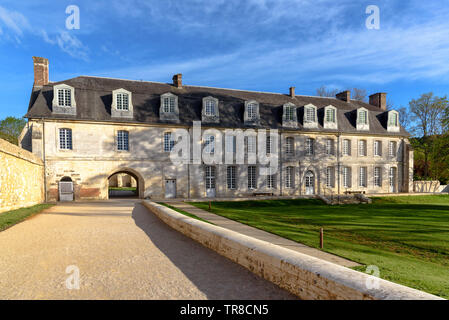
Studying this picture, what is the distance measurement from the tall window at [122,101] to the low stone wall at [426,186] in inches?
1164

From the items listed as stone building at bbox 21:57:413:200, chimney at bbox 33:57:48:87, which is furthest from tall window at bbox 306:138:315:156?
chimney at bbox 33:57:48:87

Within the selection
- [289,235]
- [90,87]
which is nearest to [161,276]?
[289,235]

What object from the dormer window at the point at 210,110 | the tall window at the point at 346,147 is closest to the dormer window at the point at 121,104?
the dormer window at the point at 210,110

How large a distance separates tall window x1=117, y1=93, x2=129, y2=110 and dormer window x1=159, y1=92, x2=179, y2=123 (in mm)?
2497

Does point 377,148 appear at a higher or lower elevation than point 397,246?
higher

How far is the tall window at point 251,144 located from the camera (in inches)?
972

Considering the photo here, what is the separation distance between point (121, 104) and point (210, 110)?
6860 millimetres

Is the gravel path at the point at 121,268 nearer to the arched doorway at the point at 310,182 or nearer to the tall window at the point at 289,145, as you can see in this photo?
the tall window at the point at 289,145

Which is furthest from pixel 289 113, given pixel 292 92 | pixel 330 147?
pixel 330 147

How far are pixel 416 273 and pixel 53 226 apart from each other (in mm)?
10005

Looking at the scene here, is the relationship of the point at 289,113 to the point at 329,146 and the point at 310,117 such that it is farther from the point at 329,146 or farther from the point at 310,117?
the point at 329,146

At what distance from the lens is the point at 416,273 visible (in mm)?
5320

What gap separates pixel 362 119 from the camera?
28609 millimetres
